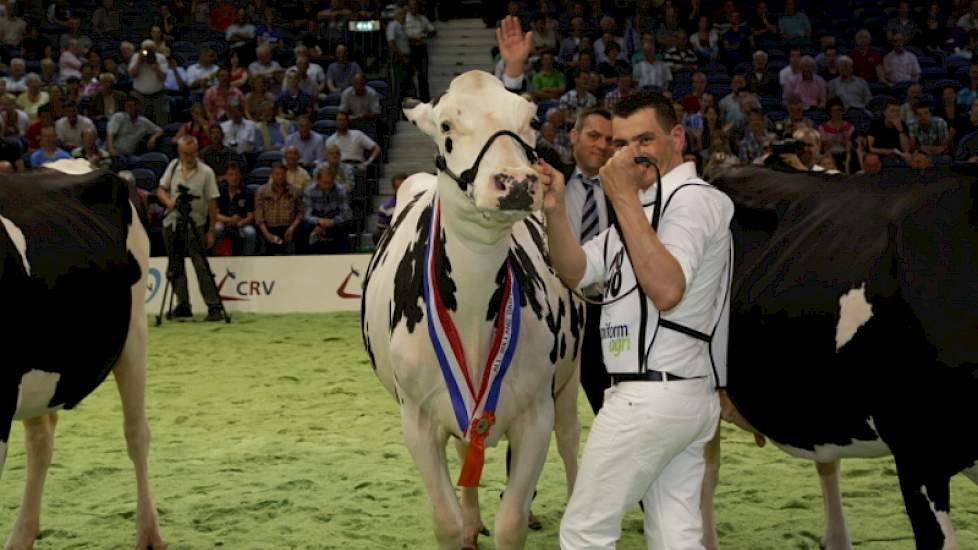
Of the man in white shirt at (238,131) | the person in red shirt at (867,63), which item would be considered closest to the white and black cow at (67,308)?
the man in white shirt at (238,131)

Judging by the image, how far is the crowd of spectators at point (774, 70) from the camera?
1764cm

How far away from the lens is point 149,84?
65.0ft

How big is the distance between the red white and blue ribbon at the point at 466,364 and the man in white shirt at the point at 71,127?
573 inches

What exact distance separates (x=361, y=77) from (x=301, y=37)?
10.7ft

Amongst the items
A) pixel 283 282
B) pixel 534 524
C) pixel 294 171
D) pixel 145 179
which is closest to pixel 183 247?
pixel 283 282

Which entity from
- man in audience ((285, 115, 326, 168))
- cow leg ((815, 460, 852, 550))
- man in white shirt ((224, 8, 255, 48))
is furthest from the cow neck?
man in white shirt ((224, 8, 255, 48))

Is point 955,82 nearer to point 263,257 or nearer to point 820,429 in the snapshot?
point 263,257

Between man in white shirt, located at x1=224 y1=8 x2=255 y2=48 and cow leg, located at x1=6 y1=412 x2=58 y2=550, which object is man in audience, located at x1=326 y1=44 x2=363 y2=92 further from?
cow leg, located at x1=6 y1=412 x2=58 y2=550

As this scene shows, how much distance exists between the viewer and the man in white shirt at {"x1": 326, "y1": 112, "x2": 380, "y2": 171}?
17.9 metres

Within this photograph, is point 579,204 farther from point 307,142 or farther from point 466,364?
point 307,142

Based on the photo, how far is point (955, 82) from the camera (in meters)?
19.1

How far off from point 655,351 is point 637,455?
313mm

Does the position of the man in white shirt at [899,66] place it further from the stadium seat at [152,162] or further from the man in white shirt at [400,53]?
the stadium seat at [152,162]

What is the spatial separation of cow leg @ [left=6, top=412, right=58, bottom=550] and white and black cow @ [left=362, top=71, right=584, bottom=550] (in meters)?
1.78
